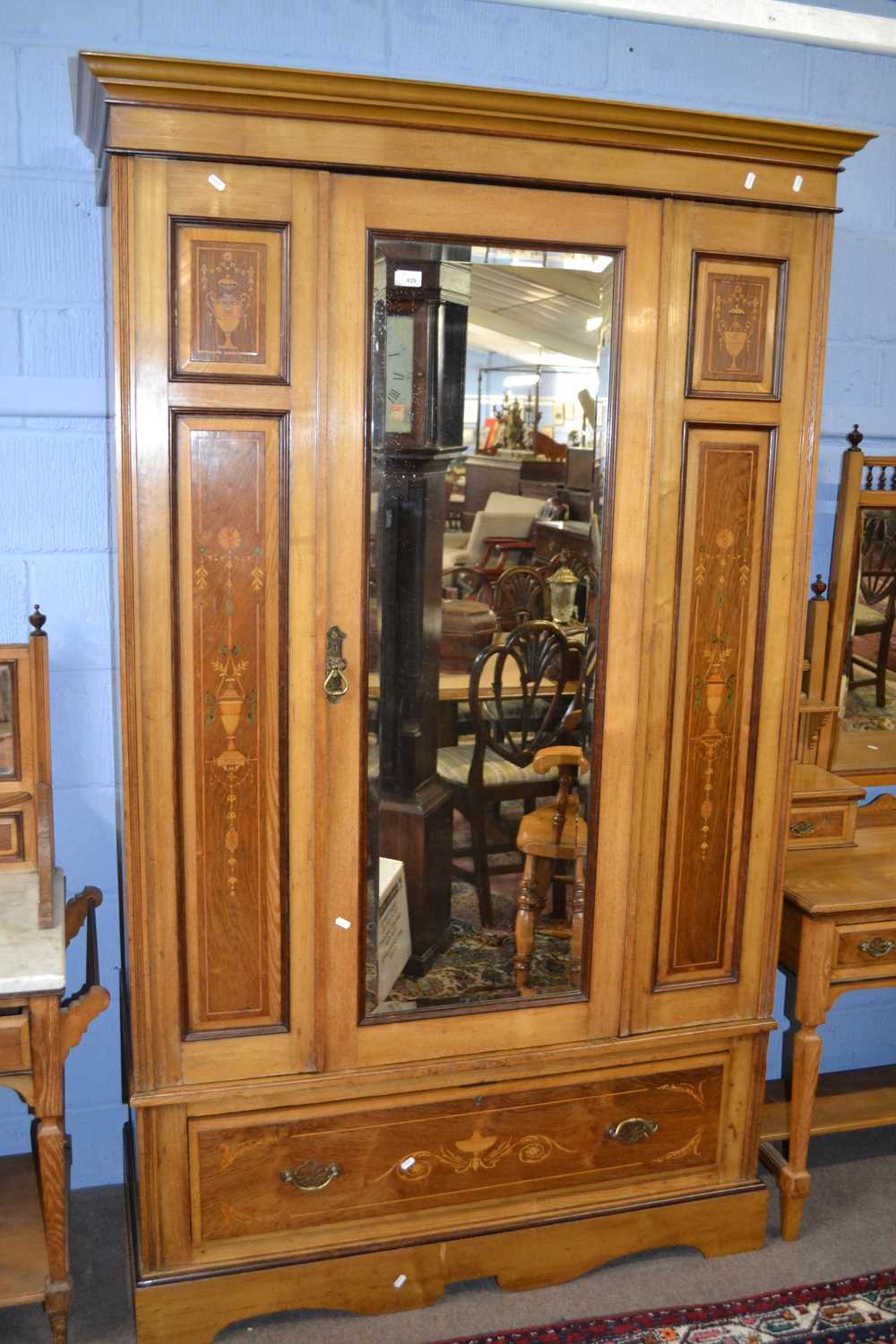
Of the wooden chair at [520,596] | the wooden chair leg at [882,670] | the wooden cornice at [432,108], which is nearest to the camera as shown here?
the wooden cornice at [432,108]

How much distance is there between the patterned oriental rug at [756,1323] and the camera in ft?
7.29

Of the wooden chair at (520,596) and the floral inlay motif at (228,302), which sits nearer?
the floral inlay motif at (228,302)

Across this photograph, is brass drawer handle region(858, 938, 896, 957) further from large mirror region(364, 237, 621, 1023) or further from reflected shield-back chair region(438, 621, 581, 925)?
reflected shield-back chair region(438, 621, 581, 925)

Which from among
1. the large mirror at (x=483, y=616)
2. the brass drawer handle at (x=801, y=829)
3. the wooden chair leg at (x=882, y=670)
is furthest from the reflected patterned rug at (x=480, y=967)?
the wooden chair leg at (x=882, y=670)

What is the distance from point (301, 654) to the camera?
6.47 ft

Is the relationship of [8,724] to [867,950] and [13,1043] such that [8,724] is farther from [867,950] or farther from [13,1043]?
[867,950]

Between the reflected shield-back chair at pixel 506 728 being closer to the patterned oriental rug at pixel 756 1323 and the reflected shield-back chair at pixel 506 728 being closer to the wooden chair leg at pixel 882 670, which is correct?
the patterned oriental rug at pixel 756 1323

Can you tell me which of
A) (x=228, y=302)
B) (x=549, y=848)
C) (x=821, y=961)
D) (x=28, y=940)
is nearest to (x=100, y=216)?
(x=228, y=302)

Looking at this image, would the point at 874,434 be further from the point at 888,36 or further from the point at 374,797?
the point at 374,797

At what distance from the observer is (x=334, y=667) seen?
78.2 inches

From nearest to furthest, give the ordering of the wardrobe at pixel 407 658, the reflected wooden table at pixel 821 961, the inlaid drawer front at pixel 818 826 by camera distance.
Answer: the wardrobe at pixel 407 658, the reflected wooden table at pixel 821 961, the inlaid drawer front at pixel 818 826

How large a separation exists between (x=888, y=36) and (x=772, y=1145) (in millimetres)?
2468

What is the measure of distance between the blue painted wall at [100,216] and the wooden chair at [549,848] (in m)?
0.89

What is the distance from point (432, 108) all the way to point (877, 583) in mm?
1508
